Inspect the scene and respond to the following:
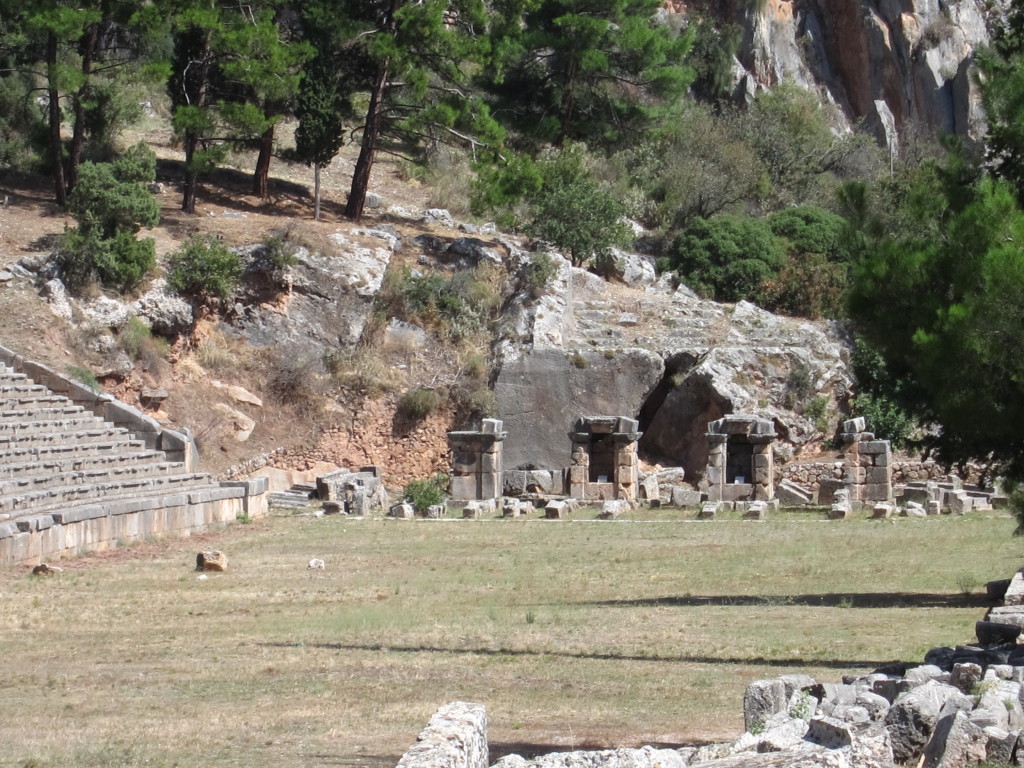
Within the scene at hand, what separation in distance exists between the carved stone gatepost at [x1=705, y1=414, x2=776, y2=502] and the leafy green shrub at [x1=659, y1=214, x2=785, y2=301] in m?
10.8

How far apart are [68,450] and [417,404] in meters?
11.6

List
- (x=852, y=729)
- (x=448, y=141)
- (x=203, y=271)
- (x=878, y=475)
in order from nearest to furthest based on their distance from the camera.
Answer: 1. (x=852, y=729)
2. (x=878, y=475)
3. (x=203, y=271)
4. (x=448, y=141)

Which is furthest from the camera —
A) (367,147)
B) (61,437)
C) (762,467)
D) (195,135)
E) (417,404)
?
(367,147)

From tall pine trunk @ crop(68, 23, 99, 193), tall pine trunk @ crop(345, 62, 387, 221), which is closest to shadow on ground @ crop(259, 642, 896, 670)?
tall pine trunk @ crop(68, 23, 99, 193)

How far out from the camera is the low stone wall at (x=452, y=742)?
602 cm

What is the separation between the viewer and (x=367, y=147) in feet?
127

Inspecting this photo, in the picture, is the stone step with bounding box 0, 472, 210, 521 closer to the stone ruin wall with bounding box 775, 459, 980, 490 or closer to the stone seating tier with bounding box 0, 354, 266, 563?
the stone seating tier with bounding box 0, 354, 266, 563

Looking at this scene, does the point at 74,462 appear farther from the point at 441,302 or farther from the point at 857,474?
the point at 857,474

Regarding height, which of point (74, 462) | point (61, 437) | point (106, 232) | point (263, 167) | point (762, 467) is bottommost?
point (762, 467)

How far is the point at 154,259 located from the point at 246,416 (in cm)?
425

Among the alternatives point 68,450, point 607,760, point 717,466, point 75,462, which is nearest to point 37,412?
point 68,450

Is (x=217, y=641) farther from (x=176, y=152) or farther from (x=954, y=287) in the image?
(x=176, y=152)

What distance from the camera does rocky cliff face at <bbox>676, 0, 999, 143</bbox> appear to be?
60312 millimetres

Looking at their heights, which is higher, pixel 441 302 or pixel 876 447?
pixel 441 302
